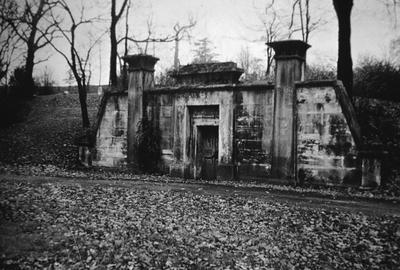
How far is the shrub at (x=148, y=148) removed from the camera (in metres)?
14.8

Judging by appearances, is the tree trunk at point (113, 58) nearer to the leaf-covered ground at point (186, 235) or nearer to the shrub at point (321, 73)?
the leaf-covered ground at point (186, 235)

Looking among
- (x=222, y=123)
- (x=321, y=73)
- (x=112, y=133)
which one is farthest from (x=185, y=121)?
(x=321, y=73)

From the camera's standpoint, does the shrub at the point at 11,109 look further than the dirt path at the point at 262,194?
Yes

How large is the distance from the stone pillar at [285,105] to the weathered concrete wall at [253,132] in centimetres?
28

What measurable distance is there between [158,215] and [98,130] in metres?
9.25

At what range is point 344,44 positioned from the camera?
1372 centimetres

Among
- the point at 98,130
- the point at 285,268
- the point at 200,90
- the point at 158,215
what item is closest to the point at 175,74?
the point at 200,90

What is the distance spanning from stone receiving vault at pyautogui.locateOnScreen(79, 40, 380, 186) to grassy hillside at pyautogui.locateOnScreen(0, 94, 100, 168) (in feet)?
10.2

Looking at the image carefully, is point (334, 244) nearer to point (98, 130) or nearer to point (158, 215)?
point (158, 215)

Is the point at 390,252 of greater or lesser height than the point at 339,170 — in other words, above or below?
below

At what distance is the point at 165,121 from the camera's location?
48.8ft

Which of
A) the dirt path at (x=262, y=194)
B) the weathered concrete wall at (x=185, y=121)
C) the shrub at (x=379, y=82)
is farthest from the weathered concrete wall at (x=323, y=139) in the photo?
the shrub at (x=379, y=82)

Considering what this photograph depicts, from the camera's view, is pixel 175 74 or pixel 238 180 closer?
pixel 238 180

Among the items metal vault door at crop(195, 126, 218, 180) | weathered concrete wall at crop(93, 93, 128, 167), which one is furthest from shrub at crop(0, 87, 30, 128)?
metal vault door at crop(195, 126, 218, 180)
